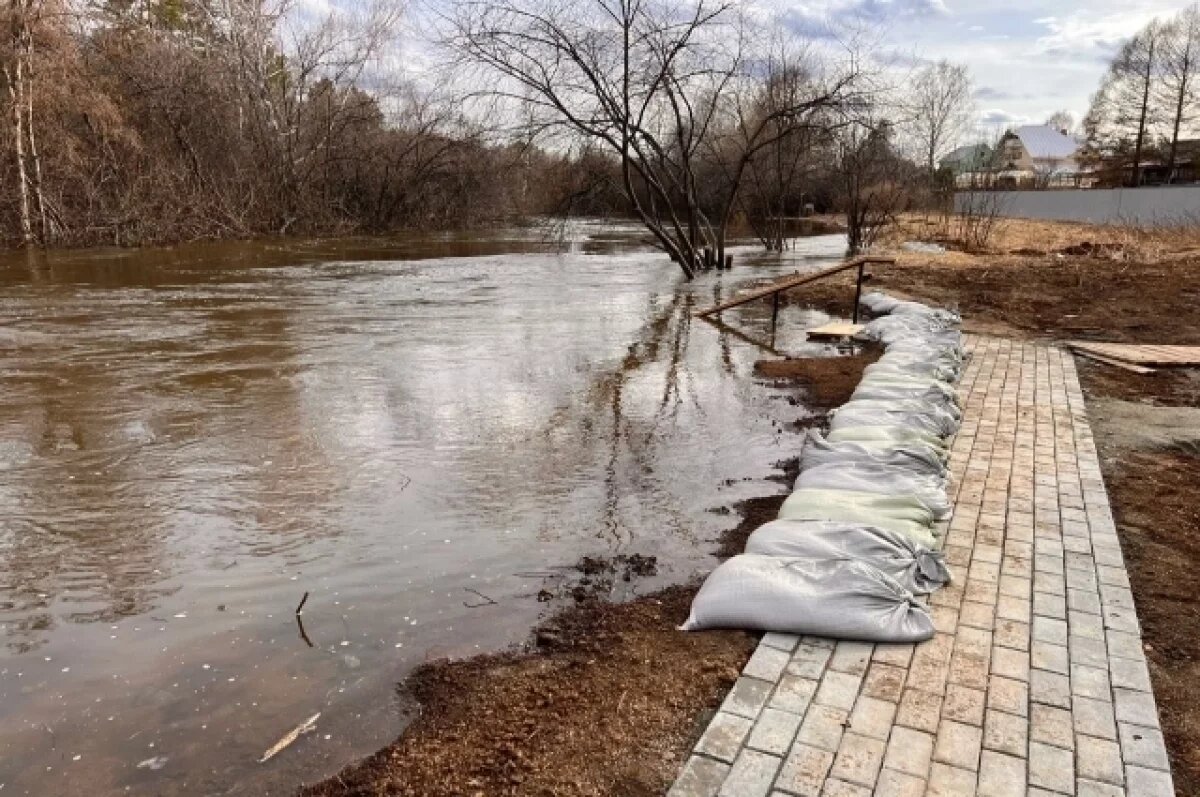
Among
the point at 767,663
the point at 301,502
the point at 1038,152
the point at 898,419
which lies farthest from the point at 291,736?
the point at 1038,152

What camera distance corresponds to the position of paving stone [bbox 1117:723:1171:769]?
2.49 metres

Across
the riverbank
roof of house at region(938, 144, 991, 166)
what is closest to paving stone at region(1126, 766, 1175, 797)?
the riverbank

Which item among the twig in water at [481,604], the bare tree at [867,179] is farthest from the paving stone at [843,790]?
the bare tree at [867,179]

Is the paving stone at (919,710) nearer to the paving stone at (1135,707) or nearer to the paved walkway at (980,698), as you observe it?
the paved walkway at (980,698)

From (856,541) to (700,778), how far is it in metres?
1.57

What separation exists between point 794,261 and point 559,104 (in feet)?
27.0

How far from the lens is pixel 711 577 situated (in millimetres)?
3637

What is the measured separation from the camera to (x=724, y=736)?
2641 mm

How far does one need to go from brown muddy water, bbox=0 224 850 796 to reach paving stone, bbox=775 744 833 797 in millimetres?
1378

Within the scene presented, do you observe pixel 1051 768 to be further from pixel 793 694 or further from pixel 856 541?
pixel 856 541

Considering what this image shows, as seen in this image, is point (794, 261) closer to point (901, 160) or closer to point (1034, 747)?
point (901, 160)

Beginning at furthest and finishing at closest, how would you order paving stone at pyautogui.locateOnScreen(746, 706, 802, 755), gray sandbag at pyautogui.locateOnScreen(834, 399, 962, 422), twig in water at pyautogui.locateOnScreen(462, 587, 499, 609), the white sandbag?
1. gray sandbag at pyautogui.locateOnScreen(834, 399, 962, 422)
2. the white sandbag
3. twig in water at pyautogui.locateOnScreen(462, 587, 499, 609)
4. paving stone at pyautogui.locateOnScreen(746, 706, 802, 755)

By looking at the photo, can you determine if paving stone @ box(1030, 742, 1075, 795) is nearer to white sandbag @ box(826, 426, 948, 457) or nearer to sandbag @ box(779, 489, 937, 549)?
sandbag @ box(779, 489, 937, 549)

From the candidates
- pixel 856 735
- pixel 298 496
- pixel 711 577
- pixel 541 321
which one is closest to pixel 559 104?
pixel 541 321
